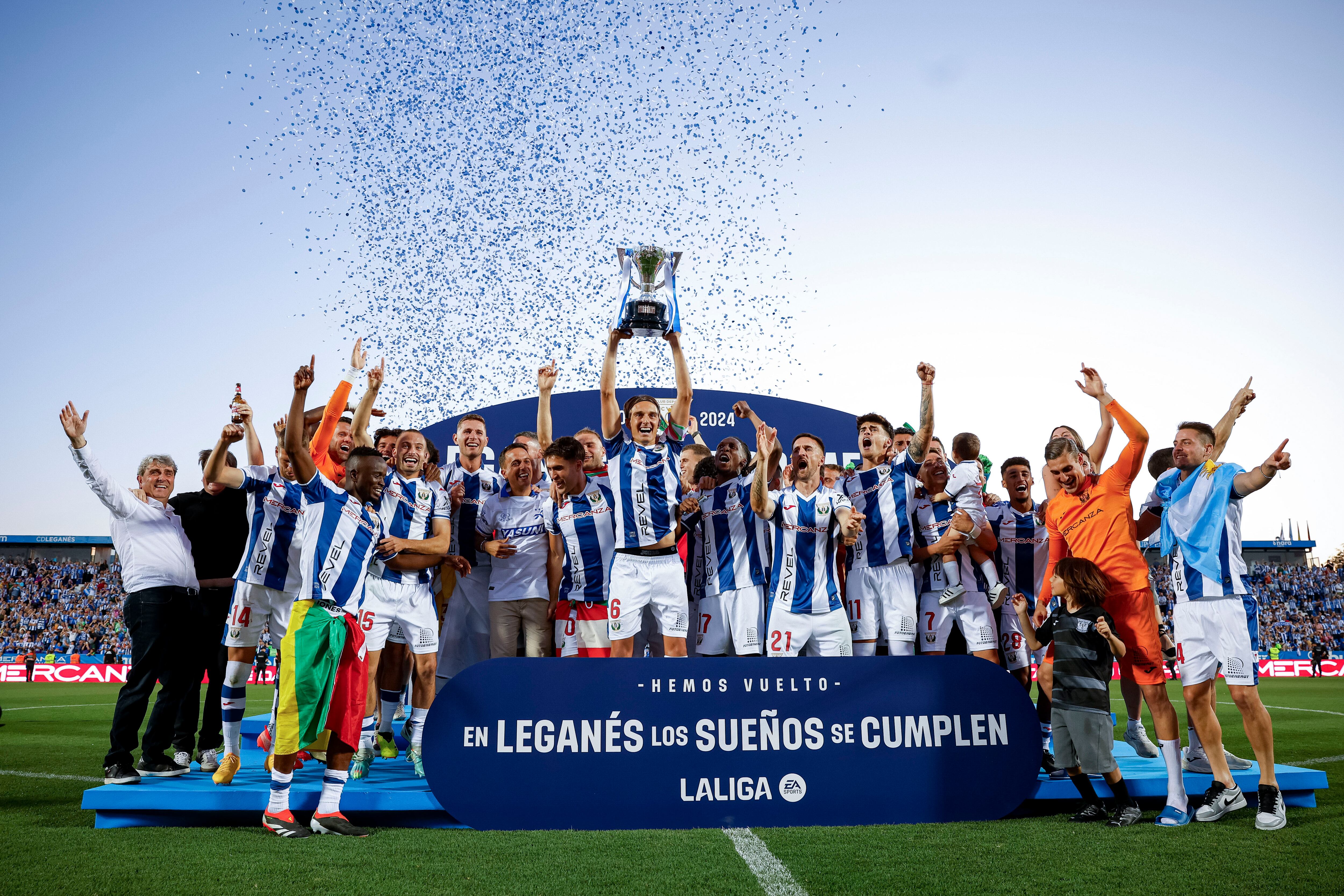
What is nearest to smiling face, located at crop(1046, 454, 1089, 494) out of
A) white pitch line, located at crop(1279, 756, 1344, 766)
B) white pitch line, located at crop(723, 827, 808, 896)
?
white pitch line, located at crop(723, 827, 808, 896)

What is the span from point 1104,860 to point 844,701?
1.52 m

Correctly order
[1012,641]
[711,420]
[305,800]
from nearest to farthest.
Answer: [305,800]
[1012,641]
[711,420]

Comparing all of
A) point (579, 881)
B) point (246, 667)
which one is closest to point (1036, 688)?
point (579, 881)

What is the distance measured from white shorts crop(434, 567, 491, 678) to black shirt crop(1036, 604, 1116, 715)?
4.30 metres

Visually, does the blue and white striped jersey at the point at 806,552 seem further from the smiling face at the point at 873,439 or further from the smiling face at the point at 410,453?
the smiling face at the point at 410,453

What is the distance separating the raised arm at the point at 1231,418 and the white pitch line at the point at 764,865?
3.71 meters

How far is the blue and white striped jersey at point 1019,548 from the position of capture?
23.4ft

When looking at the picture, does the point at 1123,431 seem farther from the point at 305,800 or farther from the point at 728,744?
the point at 305,800

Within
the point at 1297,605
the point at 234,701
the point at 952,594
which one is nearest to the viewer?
the point at 234,701

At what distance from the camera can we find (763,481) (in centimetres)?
591

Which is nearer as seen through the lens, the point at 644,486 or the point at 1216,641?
the point at 1216,641

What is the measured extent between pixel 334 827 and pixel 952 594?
4.25 metres

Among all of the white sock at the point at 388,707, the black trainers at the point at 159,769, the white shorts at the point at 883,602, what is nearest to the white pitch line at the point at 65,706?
the black trainers at the point at 159,769

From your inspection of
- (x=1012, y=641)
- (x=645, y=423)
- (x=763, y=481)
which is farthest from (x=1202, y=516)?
(x=645, y=423)
